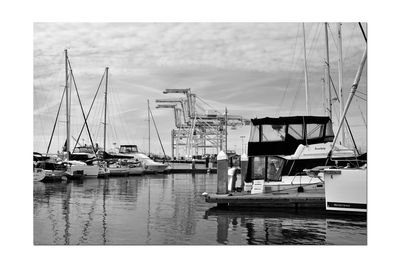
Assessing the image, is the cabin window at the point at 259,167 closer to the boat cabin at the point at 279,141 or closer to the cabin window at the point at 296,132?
the boat cabin at the point at 279,141

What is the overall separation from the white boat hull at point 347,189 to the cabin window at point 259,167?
3450 millimetres

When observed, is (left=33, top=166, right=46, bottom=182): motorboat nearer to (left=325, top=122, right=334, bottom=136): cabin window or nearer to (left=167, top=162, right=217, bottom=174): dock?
(left=167, top=162, right=217, bottom=174): dock

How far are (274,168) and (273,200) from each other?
131 centimetres

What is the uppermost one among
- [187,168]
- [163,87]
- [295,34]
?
[295,34]

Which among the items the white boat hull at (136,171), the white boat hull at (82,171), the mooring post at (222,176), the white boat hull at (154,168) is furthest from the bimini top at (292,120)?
the white boat hull at (154,168)

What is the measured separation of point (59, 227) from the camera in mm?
10578

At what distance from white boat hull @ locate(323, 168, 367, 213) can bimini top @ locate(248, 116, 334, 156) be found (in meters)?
3.36

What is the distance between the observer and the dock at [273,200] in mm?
12773

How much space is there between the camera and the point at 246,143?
14.9 metres

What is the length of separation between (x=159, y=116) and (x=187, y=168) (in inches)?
1023
